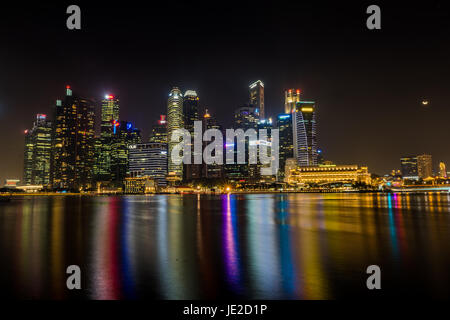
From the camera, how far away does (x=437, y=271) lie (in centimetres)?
1123

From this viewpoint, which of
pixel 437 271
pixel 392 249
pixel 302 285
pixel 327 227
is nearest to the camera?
pixel 302 285

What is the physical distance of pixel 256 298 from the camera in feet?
27.6

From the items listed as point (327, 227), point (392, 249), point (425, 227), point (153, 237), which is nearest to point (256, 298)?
point (392, 249)

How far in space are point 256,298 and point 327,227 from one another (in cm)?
1683

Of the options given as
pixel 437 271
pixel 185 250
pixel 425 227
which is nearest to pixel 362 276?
pixel 437 271

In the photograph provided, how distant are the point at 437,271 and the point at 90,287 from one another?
12.6 m

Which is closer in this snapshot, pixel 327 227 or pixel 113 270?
pixel 113 270
